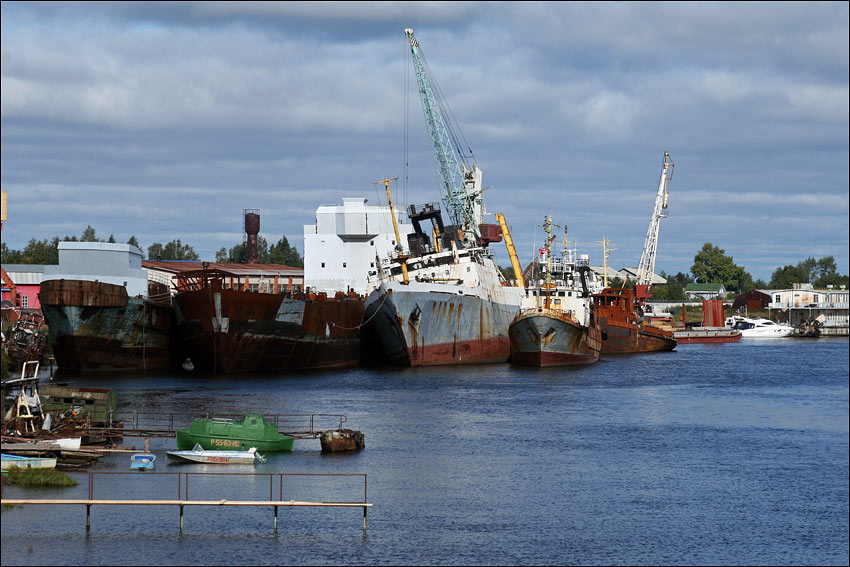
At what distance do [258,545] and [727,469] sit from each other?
21976 millimetres

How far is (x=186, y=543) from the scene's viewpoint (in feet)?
106

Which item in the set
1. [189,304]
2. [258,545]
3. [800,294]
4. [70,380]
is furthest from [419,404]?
[800,294]

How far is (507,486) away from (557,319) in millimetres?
44604

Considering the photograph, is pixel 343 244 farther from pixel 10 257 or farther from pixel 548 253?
pixel 10 257

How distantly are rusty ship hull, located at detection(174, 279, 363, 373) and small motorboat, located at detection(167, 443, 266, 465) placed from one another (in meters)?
30.1

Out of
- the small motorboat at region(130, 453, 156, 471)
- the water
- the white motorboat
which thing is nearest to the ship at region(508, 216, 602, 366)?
the water

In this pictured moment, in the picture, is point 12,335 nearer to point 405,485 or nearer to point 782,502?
point 405,485

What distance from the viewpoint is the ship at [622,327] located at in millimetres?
111338

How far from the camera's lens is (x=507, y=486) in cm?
4100

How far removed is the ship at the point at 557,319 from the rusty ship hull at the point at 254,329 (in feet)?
51.6

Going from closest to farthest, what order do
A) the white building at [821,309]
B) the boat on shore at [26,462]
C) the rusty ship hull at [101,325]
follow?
the boat on shore at [26,462], the rusty ship hull at [101,325], the white building at [821,309]

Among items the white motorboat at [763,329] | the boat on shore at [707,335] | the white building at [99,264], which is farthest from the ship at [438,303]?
the white motorboat at [763,329]

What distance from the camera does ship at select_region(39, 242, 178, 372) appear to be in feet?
244

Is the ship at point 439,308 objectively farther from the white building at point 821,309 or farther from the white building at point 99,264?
the white building at point 821,309
